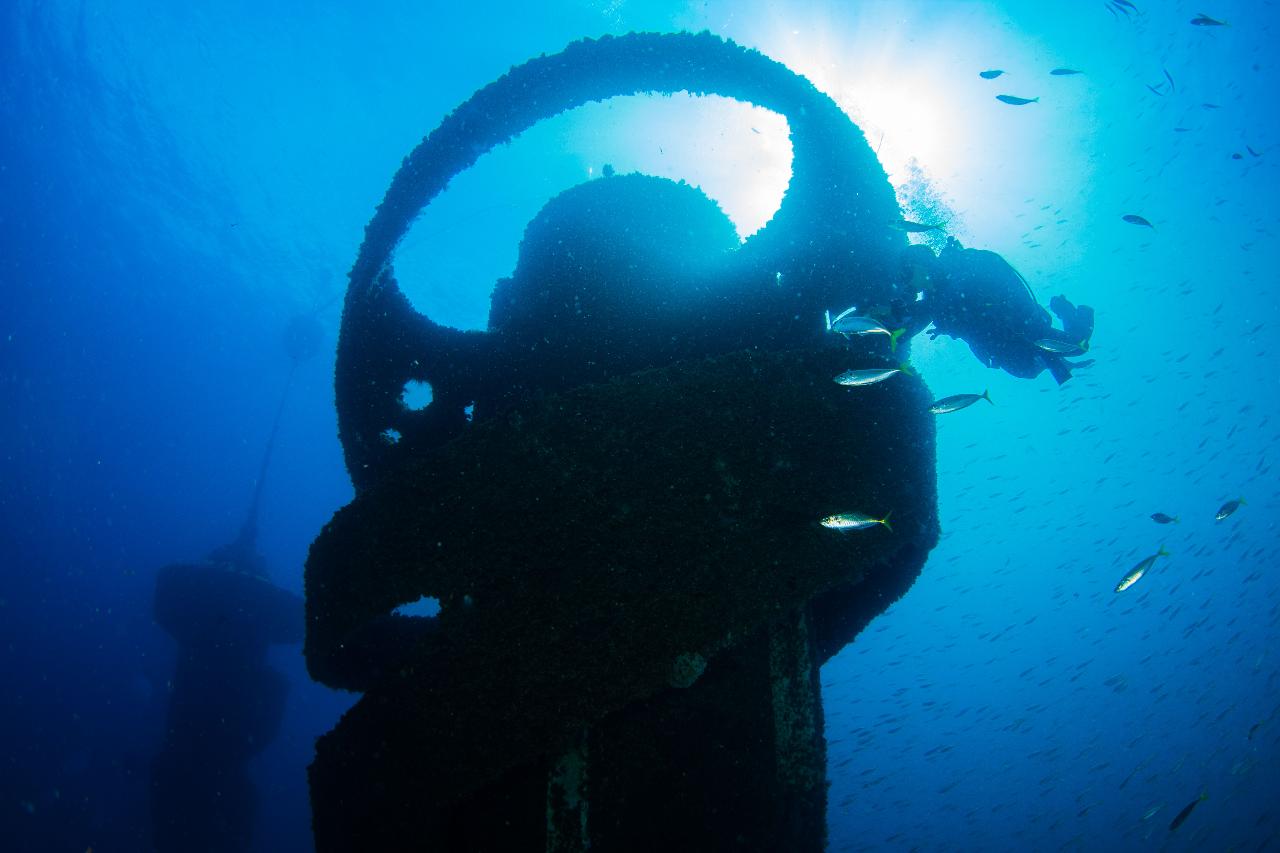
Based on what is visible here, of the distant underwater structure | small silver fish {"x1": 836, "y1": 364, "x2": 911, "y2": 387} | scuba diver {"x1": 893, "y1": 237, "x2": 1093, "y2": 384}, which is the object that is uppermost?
scuba diver {"x1": 893, "y1": 237, "x2": 1093, "y2": 384}

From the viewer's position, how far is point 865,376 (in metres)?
2.46

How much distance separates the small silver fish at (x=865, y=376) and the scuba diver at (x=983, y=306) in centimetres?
122

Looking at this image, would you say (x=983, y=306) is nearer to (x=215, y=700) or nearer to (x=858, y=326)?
(x=858, y=326)

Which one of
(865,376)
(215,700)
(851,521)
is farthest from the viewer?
(215,700)

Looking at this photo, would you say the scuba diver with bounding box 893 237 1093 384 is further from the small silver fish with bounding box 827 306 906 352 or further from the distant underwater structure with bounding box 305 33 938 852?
the distant underwater structure with bounding box 305 33 938 852

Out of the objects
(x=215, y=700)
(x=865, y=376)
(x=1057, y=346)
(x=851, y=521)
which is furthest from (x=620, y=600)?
(x=215, y=700)

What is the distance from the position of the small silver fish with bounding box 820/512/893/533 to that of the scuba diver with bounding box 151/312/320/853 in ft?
51.5

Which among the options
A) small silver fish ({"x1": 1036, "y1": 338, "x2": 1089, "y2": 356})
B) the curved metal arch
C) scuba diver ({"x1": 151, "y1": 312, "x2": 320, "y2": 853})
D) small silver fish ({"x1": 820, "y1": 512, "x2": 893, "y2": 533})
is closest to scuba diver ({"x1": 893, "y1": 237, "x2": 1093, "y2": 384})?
small silver fish ({"x1": 1036, "y1": 338, "x2": 1089, "y2": 356})

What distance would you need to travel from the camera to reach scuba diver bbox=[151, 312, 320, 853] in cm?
1257

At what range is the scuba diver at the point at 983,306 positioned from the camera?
362 cm

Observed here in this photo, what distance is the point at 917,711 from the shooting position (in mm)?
93250

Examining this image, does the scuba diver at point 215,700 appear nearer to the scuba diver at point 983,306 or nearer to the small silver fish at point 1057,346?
the scuba diver at point 983,306

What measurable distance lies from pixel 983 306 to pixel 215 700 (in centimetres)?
1651

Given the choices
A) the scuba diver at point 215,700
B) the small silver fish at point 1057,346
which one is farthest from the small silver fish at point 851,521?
the scuba diver at point 215,700
